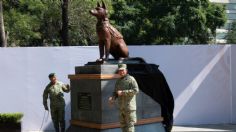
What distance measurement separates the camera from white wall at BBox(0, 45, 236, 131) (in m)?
13.4

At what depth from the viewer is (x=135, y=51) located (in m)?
14.2

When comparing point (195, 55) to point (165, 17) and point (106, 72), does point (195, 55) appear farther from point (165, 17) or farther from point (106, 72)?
point (165, 17)

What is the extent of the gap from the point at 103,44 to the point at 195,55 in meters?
5.04

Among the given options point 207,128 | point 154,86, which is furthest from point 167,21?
point 154,86

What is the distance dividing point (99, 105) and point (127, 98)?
43.4 inches

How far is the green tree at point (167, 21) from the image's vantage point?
37062 millimetres

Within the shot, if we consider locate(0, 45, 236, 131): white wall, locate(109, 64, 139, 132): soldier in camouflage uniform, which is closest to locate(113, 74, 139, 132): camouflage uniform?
locate(109, 64, 139, 132): soldier in camouflage uniform

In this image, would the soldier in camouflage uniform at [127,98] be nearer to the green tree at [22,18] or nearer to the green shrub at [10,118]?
the green shrub at [10,118]

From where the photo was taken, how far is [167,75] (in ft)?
47.4

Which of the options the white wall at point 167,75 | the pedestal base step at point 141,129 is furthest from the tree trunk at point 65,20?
the pedestal base step at point 141,129

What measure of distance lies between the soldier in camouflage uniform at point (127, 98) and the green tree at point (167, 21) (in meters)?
27.9

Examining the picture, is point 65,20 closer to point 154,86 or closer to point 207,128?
point 207,128

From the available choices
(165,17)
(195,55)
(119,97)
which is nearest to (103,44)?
(119,97)

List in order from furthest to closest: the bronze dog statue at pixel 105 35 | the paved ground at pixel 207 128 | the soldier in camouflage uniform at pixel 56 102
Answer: the paved ground at pixel 207 128 → the soldier in camouflage uniform at pixel 56 102 → the bronze dog statue at pixel 105 35
